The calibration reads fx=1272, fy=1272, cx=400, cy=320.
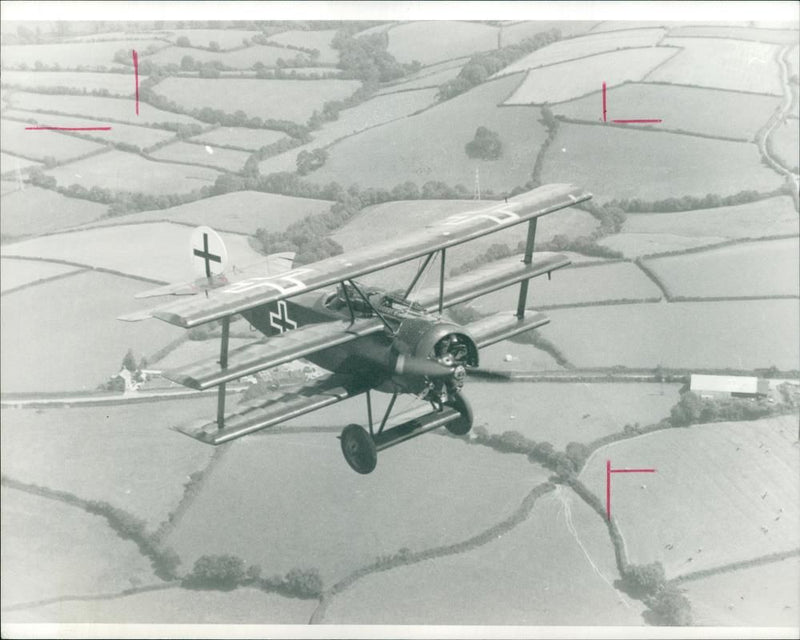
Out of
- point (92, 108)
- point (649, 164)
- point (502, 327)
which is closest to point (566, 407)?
point (502, 327)

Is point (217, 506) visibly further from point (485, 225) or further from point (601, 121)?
point (601, 121)

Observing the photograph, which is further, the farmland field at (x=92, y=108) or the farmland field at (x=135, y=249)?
the farmland field at (x=92, y=108)

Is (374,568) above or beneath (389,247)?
beneath

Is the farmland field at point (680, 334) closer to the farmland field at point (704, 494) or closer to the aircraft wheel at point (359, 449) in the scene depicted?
the farmland field at point (704, 494)

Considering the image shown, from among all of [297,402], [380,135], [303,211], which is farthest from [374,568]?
[380,135]

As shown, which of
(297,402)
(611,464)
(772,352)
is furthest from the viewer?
(772,352)

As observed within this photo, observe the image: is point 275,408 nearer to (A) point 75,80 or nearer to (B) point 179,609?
(B) point 179,609

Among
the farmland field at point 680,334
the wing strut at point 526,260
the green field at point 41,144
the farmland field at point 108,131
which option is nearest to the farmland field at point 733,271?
the farmland field at point 680,334
